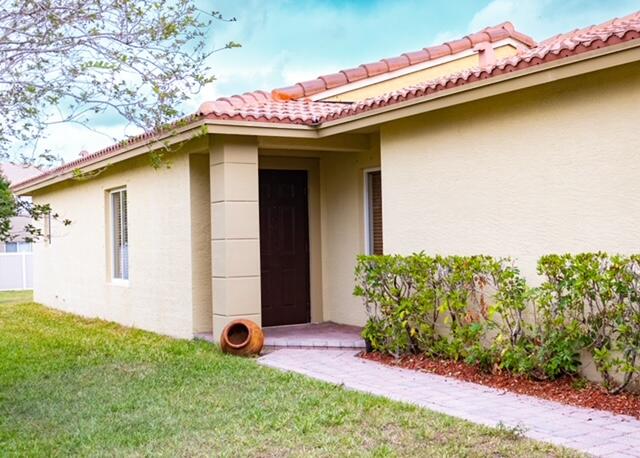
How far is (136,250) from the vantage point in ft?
43.5

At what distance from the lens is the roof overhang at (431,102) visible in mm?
6526

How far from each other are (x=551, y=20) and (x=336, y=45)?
14.7ft

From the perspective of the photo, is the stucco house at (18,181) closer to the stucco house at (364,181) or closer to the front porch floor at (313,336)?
the stucco house at (364,181)

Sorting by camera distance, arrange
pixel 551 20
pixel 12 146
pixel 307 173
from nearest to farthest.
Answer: pixel 12 146 < pixel 307 173 < pixel 551 20

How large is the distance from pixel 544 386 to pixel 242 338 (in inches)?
161

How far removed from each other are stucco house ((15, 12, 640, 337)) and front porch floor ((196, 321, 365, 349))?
31cm

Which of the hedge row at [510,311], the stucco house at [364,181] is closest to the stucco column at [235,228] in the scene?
the stucco house at [364,181]

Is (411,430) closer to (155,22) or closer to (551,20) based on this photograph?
(155,22)

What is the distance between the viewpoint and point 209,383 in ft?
25.3

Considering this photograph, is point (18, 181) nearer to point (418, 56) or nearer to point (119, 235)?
point (119, 235)

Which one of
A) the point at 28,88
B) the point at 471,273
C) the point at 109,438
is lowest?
the point at 109,438

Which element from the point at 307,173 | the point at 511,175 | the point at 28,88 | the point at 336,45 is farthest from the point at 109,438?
the point at 336,45

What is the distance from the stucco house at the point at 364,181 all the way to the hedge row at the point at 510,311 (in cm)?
36

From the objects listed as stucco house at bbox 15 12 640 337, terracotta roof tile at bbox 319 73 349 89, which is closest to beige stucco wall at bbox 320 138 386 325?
stucco house at bbox 15 12 640 337
